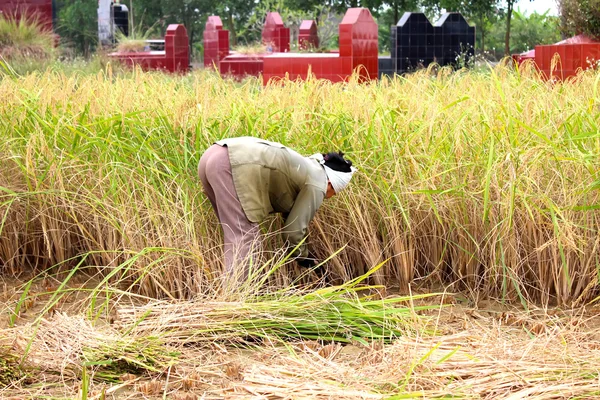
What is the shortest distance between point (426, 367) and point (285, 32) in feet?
71.0

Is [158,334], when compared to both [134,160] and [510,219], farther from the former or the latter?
[510,219]

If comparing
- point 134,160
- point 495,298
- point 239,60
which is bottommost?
point 495,298

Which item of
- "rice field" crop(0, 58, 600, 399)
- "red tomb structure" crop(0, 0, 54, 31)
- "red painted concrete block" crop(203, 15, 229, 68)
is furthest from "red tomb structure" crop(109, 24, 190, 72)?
"rice field" crop(0, 58, 600, 399)

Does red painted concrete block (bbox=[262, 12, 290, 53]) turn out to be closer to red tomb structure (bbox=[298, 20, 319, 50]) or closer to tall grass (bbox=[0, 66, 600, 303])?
red tomb structure (bbox=[298, 20, 319, 50])

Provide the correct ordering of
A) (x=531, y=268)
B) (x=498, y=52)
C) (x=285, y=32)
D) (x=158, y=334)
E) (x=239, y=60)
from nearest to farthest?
(x=158, y=334), (x=531, y=268), (x=239, y=60), (x=285, y=32), (x=498, y=52)

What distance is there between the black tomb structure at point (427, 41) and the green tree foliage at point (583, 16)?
2894 millimetres

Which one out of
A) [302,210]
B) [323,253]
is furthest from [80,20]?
[302,210]

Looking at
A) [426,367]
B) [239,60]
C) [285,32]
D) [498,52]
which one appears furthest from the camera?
[498,52]

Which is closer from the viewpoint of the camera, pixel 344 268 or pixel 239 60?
pixel 344 268

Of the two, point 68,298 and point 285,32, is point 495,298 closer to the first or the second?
point 68,298

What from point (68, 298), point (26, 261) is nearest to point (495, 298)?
point (68, 298)

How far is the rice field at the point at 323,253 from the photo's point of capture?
3160 millimetres

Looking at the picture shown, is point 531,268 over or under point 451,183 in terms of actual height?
under

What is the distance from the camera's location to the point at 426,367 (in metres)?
2.97
